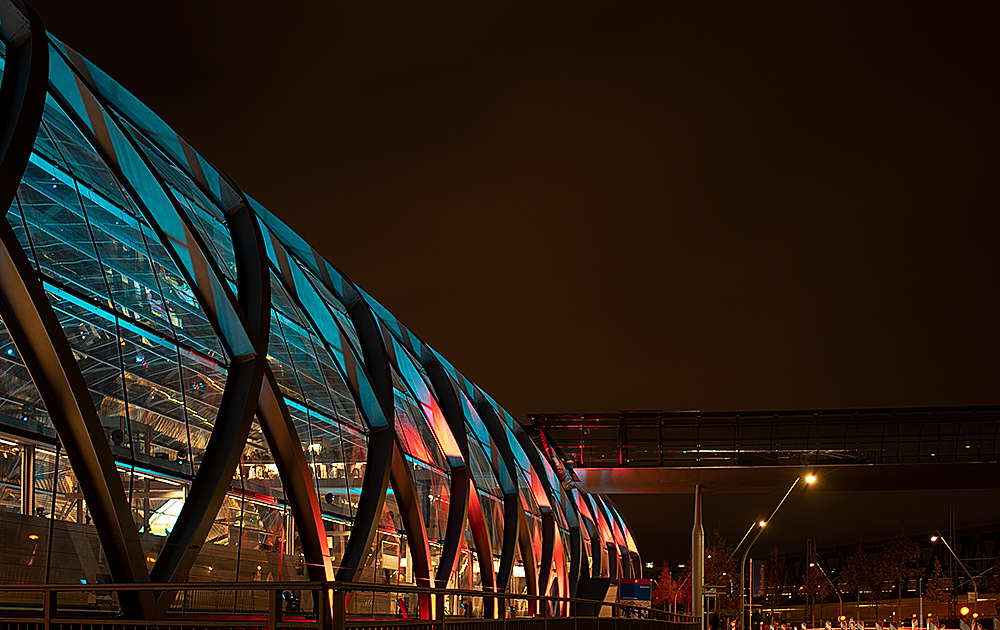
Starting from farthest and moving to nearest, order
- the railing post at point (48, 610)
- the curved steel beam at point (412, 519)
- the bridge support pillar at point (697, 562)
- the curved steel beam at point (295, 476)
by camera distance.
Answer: the bridge support pillar at point (697, 562), the curved steel beam at point (412, 519), the curved steel beam at point (295, 476), the railing post at point (48, 610)

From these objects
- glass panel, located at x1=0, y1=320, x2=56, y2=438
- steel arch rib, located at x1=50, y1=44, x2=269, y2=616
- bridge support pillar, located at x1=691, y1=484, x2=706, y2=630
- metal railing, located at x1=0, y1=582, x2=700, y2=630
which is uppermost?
steel arch rib, located at x1=50, y1=44, x2=269, y2=616

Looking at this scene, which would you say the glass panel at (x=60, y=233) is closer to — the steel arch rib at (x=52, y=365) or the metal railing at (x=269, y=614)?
the steel arch rib at (x=52, y=365)

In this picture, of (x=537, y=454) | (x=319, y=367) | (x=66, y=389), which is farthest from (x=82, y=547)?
(x=537, y=454)

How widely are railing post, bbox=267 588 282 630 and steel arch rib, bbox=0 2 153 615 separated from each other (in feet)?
12.6

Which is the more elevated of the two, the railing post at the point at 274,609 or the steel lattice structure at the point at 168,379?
the steel lattice structure at the point at 168,379

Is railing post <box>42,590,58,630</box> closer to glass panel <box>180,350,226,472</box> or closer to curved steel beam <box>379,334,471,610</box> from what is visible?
glass panel <box>180,350,226,472</box>

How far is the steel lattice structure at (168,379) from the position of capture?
467 inches

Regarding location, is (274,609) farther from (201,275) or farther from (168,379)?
(201,275)

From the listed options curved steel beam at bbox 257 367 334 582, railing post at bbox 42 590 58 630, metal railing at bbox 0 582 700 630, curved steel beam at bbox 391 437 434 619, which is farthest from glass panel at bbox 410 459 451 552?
railing post at bbox 42 590 58 630

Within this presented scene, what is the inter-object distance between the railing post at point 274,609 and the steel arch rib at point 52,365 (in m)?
3.84

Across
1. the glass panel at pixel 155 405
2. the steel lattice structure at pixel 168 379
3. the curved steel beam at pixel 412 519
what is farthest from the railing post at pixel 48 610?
the curved steel beam at pixel 412 519

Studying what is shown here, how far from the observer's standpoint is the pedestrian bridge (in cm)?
5412

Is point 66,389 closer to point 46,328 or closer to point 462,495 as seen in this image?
point 46,328

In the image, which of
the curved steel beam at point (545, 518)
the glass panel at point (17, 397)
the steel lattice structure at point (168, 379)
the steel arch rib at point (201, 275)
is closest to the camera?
the glass panel at point (17, 397)
